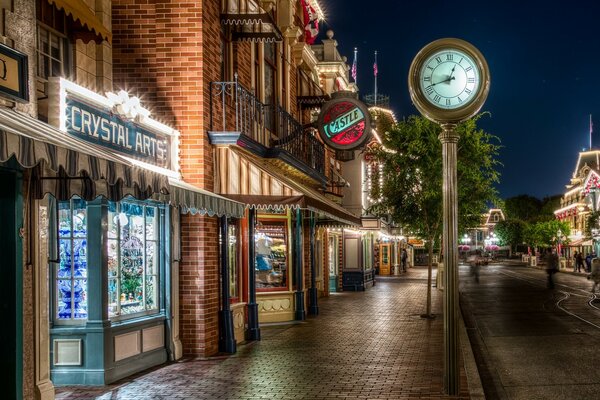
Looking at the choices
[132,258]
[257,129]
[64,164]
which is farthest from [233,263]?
[64,164]

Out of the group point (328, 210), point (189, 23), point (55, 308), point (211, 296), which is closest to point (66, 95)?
point (55, 308)

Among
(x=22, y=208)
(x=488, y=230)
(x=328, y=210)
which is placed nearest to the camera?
(x=22, y=208)

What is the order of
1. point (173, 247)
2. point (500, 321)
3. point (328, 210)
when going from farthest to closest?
point (500, 321) < point (328, 210) < point (173, 247)

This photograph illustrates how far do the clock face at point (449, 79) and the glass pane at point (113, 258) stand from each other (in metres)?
4.97

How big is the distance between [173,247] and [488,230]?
17346 centimetres

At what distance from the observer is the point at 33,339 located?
7.66 metres

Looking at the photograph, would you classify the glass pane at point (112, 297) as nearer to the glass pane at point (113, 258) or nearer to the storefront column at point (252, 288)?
the glass pane at point (113, 258)

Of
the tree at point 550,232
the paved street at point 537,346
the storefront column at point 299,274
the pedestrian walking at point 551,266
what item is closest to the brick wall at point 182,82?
the paved street at point 537,346

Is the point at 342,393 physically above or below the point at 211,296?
below

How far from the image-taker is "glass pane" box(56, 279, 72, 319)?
1023 centimetres

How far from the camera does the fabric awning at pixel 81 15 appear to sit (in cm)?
862

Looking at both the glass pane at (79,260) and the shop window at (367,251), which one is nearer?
the glass pane at (79,260)

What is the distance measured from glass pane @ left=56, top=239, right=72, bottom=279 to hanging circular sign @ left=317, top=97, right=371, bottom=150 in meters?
9.39

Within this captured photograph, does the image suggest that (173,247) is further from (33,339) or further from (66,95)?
(33,339)
